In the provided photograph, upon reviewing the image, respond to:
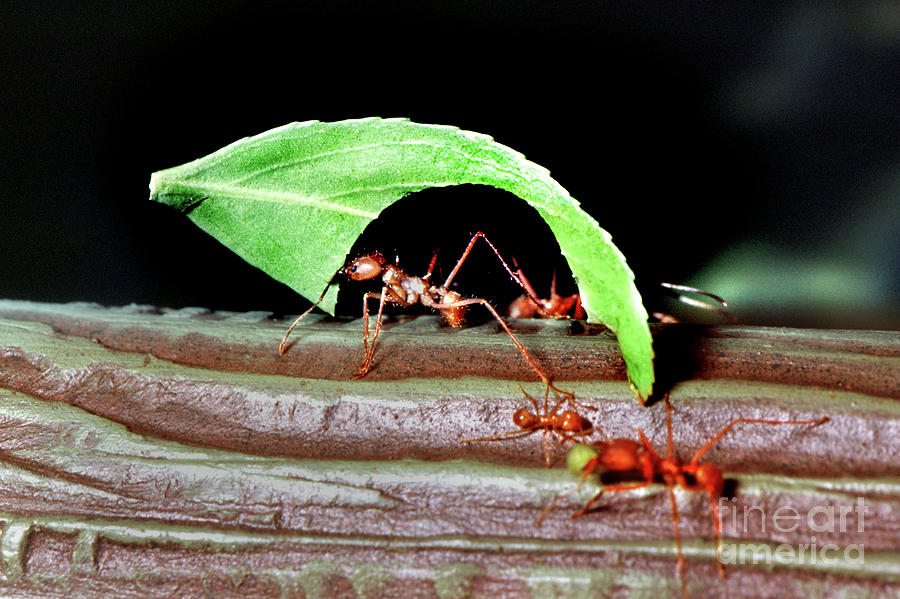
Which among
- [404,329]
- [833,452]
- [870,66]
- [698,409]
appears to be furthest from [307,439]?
[870,66]

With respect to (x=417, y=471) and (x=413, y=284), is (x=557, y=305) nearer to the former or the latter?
(x=413, y=284)

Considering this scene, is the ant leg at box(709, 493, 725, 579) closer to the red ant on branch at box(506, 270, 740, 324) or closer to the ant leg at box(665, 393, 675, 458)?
the ant leg at box(665, 393, 675, 458)

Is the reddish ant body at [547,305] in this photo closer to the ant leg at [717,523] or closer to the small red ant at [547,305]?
the small red ant at [547,305]

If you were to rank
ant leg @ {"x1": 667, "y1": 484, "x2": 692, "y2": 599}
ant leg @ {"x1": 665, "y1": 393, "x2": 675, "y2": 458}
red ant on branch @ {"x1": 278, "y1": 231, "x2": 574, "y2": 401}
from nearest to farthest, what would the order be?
1. ant leg @ {"x1": 667, "y1": 484, "x2": 692, "y2": 599}
2. ant leg @ {"x1": 665, "y1": 393, "x2": 675, "y2": 458}
3. red ant on branch @ {"x1": 278, "y1": 231, "x2": 574, "y2": 401}

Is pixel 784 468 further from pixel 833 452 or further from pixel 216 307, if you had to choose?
pixel 216 307

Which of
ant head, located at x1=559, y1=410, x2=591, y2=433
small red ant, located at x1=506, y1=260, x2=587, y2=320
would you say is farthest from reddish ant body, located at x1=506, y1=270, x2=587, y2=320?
ant head, located at x1=559, y1=410, x2=591, y2=433

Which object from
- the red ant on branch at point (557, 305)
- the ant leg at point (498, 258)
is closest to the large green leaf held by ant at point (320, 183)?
the ant leg at point (498, 258)

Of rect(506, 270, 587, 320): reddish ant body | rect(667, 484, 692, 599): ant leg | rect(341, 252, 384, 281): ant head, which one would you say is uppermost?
rect(341, 252, 384, 281): ant head
